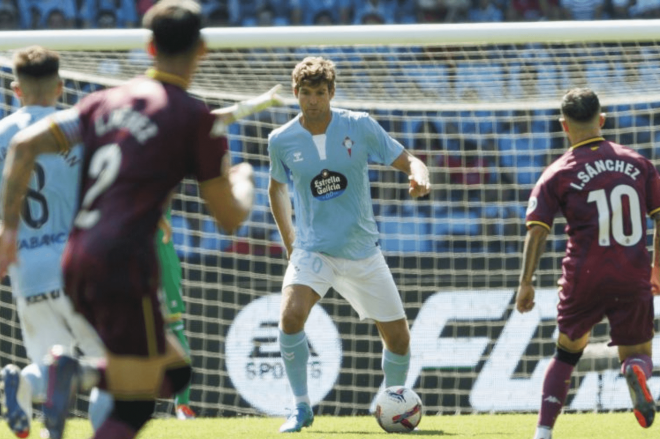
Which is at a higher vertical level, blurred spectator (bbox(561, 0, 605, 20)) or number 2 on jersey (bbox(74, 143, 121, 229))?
blurred spectator (bbox(561, 0, 605, 20))

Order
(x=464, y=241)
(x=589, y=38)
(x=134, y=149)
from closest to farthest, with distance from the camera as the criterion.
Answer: (x=134, y=149) → (x=589, y=38) → (x=464, y=241)

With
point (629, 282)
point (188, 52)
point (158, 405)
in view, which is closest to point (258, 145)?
point (158, 405)

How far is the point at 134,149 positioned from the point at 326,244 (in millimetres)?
3181

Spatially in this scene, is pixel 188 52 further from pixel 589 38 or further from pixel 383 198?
pixel 383 198

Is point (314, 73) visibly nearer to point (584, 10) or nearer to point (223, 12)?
point (223, 12)

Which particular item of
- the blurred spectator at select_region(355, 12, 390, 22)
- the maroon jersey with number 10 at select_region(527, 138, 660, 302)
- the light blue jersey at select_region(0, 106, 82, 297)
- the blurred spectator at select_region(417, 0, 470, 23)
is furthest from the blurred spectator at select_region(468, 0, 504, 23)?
the light blue jersey at select_region(0, 106, 82, 297)

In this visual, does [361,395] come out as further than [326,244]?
Yes

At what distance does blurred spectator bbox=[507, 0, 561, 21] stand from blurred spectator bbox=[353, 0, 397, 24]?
1.46 metres

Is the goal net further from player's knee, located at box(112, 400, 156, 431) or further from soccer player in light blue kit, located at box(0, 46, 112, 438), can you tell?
player's knee, located at box(112, 400, 156, 431)

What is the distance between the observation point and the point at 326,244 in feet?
21.9

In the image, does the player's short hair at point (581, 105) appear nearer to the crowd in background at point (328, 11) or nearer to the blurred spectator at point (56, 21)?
the crowd in background at point (328, 11)

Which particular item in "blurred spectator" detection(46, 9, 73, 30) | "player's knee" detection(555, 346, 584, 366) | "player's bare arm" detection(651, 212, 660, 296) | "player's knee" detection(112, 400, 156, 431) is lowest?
"player's knee" detection(555, 346, 584, 366)

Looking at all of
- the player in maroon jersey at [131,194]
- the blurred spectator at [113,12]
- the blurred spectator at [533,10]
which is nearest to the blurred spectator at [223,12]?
the blurred spectator at [113,12]

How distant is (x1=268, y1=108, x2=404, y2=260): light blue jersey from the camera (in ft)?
21.9
